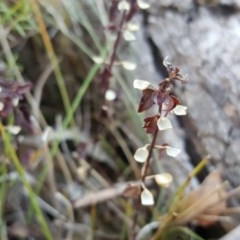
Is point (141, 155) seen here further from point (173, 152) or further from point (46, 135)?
point (46, 135)

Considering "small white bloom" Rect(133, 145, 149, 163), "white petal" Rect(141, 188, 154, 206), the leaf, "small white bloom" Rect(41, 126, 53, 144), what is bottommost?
the leaf

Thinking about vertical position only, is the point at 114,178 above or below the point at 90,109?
below

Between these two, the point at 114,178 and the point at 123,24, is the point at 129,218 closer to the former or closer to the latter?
the point at 114,178

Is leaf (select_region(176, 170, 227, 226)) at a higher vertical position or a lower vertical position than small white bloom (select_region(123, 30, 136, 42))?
lower

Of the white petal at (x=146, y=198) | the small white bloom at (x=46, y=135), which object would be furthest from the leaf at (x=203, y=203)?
the small white bloom at (x=46, y=135)

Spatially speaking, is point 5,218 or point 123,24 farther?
point 5,218

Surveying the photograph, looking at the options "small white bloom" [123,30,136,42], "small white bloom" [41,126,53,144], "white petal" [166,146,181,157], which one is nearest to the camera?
"white petal" [166,146,181,157]

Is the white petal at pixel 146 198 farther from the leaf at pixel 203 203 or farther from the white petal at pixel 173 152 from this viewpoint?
the leaf at pixel 203 203

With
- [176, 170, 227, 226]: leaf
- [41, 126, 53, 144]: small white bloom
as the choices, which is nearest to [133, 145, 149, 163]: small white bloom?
[176, 170, 227, 226]: leaf

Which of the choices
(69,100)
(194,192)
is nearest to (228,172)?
(194,192)

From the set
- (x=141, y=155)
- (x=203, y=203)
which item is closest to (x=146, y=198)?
(x=141, y=155)

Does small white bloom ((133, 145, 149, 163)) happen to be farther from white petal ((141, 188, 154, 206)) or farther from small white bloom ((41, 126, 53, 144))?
small white bloom ((41, 126, 53, 144))
